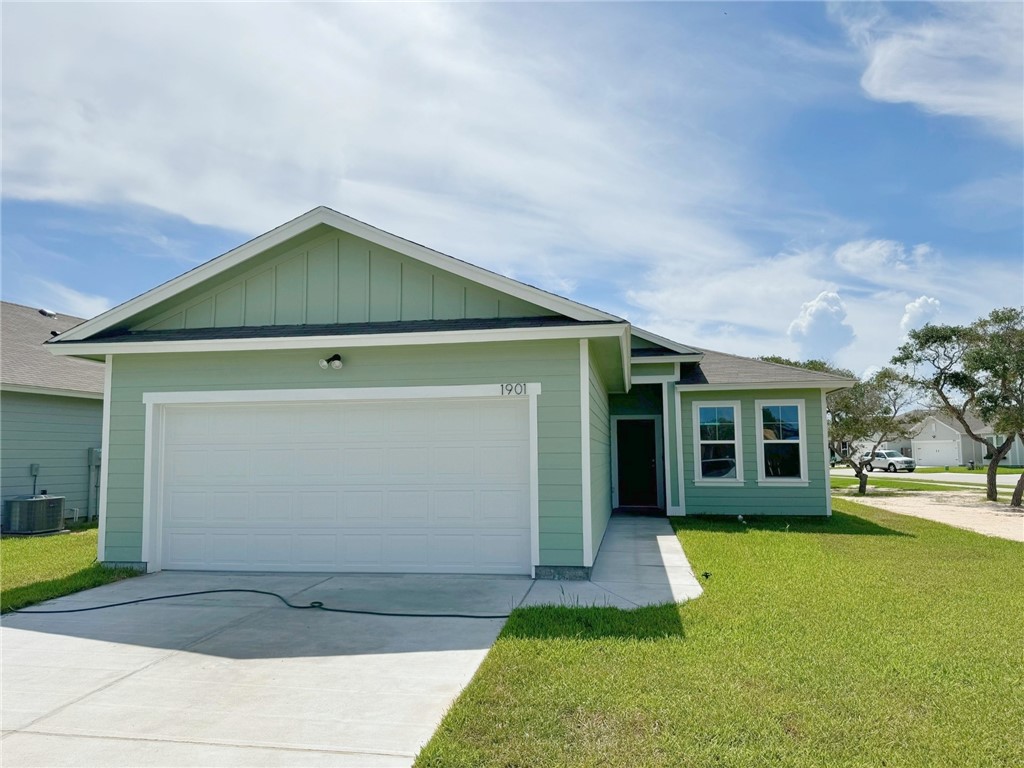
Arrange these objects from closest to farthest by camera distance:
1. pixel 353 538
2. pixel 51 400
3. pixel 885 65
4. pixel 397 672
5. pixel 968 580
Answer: pixel 397 672, pixel 968 580, pixel 353 538, pixel 885 65, pixel 51 400

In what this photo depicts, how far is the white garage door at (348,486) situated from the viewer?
8141 mm

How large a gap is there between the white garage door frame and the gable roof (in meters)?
7.40

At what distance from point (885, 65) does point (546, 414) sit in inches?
297

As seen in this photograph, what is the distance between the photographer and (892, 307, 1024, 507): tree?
18.3 m

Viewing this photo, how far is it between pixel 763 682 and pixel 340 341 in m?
5.78

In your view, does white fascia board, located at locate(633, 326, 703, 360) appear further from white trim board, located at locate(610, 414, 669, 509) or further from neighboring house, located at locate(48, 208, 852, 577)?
neighboring house, located at locate(48, 208, 852, 577)

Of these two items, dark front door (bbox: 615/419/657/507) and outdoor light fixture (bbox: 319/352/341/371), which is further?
dark front door (bbox: 615/419/657/507)

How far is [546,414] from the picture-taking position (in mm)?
7914

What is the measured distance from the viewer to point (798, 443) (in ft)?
47.0

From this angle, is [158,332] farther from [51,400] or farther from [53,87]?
[51,400]

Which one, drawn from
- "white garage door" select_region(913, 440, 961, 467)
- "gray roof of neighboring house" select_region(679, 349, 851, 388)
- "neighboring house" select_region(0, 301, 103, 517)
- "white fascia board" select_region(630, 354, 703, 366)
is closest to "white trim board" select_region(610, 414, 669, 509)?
"gray roof of neighboring house" select_region(679, 349, 851, 388)

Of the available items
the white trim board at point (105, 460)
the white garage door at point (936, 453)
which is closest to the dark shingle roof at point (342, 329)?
the white trim board at point (105, 460)

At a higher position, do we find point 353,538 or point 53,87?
point 53,87

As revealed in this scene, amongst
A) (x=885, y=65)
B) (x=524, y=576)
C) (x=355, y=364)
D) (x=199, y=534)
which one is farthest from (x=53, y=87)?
(x=885, y=65)
